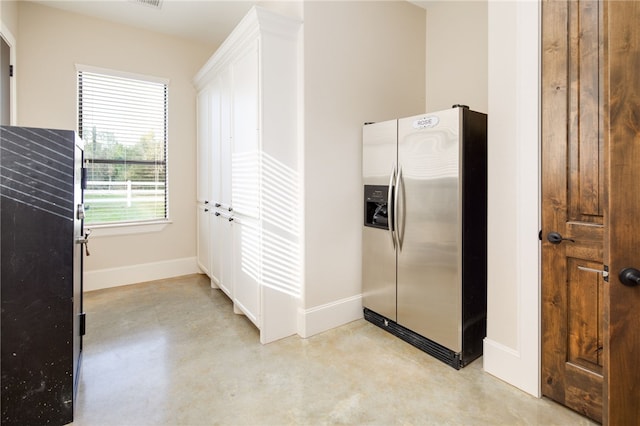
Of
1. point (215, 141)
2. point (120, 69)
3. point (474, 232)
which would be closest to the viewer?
point (474, 232)

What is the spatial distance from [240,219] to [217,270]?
961mm

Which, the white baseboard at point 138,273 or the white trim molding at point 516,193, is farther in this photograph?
the white baseboard at point 138,273

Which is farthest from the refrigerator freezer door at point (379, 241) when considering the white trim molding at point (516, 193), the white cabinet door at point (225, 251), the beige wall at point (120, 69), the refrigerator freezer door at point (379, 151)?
the beige wall at point (120, 69)

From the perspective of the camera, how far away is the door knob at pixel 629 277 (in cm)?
103

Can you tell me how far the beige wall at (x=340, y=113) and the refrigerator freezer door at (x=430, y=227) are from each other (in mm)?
512

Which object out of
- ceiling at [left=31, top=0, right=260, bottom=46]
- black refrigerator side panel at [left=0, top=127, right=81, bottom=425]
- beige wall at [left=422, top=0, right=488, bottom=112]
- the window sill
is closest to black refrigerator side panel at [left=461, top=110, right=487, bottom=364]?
beige wall at [left=422, top=0, right=488, bottom=112]

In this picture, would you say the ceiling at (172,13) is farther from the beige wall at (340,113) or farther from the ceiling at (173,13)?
the beige wall at (340,113)

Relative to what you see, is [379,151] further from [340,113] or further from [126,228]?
[126,228]

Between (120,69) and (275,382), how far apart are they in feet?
12.7

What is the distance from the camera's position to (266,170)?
2578 millimetres

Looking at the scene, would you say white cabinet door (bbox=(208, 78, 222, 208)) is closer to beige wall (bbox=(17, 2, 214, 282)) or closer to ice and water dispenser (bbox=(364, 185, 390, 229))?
beige wall (bbox=(17, 2, 214, 282))

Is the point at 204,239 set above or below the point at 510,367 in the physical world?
above

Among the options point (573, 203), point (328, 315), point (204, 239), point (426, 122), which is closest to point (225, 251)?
point (204, 239)

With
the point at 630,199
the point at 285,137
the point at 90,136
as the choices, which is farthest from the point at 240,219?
the point at 630,199
